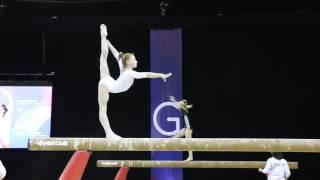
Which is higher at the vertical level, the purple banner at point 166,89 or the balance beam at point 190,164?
the purple banner at point 166,89

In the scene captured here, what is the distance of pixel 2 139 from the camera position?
10.1 meters

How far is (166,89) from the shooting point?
33.0 ft

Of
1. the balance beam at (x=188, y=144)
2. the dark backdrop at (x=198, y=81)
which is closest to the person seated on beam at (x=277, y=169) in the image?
the dark backdrop at (x=198, y=81)

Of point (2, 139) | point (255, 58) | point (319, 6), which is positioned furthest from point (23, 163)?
point (319, 6)

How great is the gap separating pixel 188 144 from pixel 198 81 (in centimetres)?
562

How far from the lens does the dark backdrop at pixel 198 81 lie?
33.1ft

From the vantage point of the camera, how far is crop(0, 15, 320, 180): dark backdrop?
33.1 ft

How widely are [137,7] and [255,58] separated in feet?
A: 8.80

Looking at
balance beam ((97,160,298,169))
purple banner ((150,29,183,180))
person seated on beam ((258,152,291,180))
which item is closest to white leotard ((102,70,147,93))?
balance beam ((97,160,298,169))

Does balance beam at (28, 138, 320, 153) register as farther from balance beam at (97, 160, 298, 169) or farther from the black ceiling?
the black ceiling

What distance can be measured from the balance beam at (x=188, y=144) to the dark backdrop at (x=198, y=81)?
512 cm

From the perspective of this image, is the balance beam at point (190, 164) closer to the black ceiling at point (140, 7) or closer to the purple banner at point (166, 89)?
the purple banner at point (166, 89)

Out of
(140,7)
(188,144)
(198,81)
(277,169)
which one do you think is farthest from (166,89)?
(188,144)

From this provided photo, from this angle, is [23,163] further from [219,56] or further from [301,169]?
[301,169]
